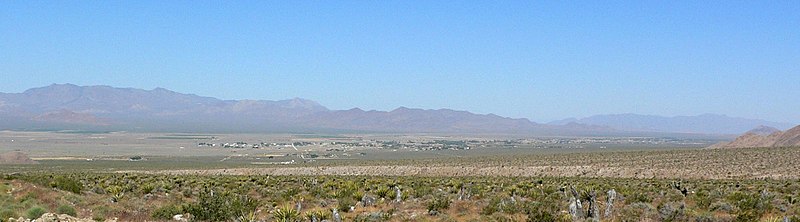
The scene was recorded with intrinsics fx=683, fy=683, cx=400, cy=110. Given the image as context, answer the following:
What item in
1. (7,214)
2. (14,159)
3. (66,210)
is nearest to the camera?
(7,214)

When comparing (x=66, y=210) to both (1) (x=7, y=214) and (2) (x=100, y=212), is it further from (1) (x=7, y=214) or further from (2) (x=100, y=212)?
(1) (x=7, y=214)

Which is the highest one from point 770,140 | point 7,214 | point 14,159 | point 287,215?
point 770,140

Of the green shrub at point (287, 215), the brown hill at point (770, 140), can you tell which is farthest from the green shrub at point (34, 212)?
the brown hill at point (770, 140)

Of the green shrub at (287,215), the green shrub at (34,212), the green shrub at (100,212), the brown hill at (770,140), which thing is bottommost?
the green shrub at (100,212)

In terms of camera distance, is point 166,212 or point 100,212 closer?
point 166,212

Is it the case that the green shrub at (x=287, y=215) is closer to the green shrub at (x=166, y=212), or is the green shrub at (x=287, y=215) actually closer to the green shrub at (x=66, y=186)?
the green shrub at (x=166, y=212)

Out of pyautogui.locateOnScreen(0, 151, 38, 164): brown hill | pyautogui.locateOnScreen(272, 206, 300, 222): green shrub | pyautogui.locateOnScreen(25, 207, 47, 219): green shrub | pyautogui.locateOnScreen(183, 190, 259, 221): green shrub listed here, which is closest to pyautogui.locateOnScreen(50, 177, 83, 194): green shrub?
pyautogui.locateOnScreen(25, 207, 47, 219): green shrub

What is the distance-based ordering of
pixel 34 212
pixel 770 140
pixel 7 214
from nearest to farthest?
pixel 7 214 < pixel 34 212 < pixel 770 140

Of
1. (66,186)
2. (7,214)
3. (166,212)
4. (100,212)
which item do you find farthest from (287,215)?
(66,186)

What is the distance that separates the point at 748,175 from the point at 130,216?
40500 mm

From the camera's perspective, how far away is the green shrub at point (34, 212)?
1672cm

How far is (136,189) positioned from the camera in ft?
91.3

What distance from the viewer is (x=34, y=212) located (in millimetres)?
17000

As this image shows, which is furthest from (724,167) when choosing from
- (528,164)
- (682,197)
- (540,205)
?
(540,205)
